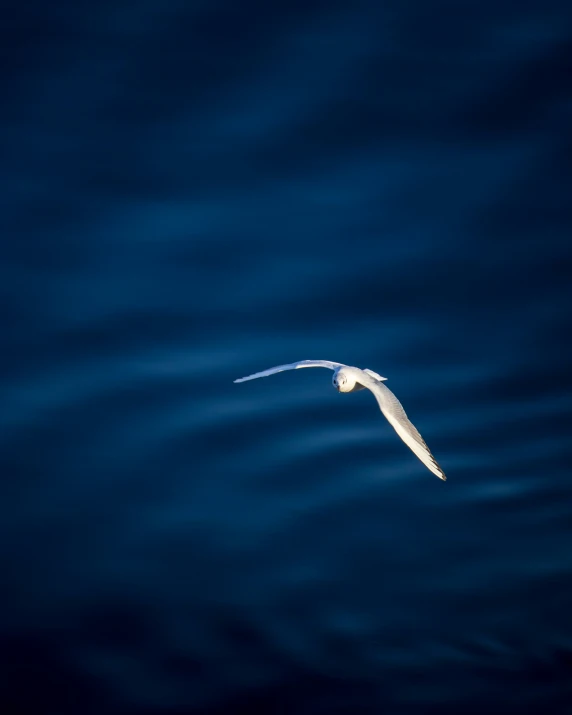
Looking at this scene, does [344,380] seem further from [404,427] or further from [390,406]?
[404,427]

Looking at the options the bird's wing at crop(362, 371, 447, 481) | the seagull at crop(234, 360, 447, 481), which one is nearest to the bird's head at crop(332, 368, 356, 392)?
the seagull at crop(234, 360, 447, 481)

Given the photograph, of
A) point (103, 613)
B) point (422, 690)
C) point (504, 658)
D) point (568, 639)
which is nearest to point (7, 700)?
point (103, 613)

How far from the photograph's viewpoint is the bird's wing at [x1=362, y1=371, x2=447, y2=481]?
562cm

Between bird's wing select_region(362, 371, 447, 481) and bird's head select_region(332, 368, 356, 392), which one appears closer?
bird's wing select_region(362, 371, 447, 481)

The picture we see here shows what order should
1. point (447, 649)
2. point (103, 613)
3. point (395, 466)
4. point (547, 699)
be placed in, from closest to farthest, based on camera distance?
point (547, 699), point (447, 649), point (103, 613), point (395, 466)

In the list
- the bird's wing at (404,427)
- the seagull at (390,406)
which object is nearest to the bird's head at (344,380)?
the seagull at (390,406)

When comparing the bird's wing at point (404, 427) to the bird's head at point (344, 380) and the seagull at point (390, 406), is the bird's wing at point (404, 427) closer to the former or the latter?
the seagull at point (390, 406)

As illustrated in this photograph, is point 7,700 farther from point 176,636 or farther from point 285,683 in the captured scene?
point 285,683

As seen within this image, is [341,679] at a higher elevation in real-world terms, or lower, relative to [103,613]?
lower

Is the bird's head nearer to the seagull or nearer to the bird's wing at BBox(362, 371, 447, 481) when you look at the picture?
the seagull

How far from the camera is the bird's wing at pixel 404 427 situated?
5625mm

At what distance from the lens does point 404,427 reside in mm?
Answer: 5965

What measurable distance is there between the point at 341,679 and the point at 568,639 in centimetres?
190

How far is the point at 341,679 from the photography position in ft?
22.0
